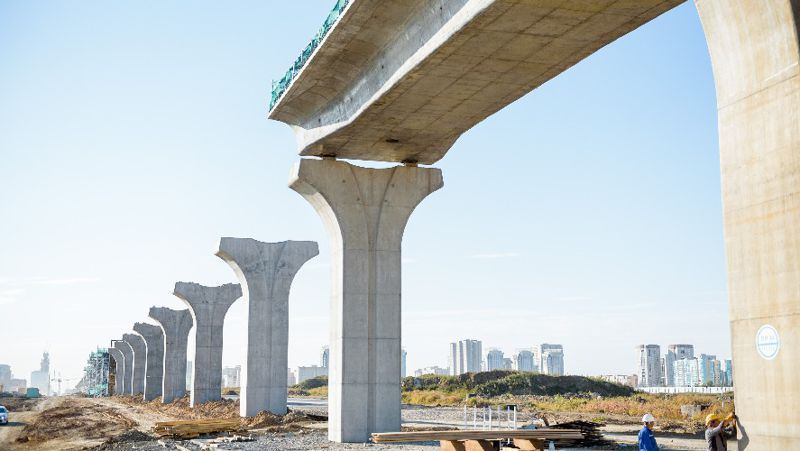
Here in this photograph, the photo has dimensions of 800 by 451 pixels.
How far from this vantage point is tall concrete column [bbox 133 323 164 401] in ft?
237

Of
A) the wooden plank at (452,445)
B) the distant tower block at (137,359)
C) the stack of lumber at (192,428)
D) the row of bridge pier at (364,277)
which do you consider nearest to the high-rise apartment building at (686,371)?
the distant tower block at (137,359)

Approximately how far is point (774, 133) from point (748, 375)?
2874 mm

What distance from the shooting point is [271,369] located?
3669cm

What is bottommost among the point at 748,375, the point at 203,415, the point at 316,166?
the point at 203,415

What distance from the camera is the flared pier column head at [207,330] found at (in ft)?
159

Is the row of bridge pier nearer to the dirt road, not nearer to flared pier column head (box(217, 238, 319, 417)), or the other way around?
the dirt road

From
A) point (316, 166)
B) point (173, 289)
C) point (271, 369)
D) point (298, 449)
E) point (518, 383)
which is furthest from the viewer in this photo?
point (518, 383)

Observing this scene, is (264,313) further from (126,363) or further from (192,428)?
(126,363)

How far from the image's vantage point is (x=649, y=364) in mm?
184125

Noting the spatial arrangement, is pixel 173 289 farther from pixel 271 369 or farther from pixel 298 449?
pixel 298 449

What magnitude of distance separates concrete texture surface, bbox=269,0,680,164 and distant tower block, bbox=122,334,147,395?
2530 inches

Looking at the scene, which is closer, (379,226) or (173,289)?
(379,226)

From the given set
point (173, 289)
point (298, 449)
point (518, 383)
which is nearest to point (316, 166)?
point (298, 449)

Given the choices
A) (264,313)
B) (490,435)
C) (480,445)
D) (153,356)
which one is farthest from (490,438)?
(153,356)
